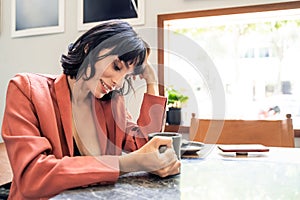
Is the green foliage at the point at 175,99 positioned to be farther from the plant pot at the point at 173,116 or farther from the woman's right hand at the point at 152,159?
the woman's right hand at the point at 152,159

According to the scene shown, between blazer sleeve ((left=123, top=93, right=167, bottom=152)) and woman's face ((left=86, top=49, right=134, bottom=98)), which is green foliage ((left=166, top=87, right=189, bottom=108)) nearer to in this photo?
blazer sleeve ((left=123, top=93, right=167, bottom=152))

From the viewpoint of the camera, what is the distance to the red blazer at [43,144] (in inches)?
21.7

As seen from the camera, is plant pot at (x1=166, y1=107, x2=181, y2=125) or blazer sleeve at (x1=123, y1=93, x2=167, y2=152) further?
plant pot at (x1=166, y1=107, x2=181, y2=125)

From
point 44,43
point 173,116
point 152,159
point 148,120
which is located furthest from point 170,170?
point 44,43

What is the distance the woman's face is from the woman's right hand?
215 mm

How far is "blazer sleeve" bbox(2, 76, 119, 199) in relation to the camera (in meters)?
0.55

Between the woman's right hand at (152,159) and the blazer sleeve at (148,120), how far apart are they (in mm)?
227

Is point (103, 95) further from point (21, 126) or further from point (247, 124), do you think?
point (247, 124)

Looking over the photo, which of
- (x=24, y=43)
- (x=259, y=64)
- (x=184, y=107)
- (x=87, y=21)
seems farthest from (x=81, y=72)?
(x=24, y=43)

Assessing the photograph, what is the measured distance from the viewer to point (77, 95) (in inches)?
31.3

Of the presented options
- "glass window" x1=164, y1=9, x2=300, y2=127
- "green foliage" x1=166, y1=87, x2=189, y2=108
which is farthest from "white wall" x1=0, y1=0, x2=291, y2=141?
"green foliage" x1=166, y1=87, x2=189, y2=108

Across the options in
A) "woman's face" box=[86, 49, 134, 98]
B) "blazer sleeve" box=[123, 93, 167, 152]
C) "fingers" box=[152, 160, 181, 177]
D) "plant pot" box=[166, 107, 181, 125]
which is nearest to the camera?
"fingers" box=[152, 160, 181, 177]

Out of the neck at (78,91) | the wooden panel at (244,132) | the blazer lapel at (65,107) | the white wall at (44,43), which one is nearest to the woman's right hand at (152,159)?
the blazer lapel at (65,107)

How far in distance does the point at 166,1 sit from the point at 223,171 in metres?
1.30
